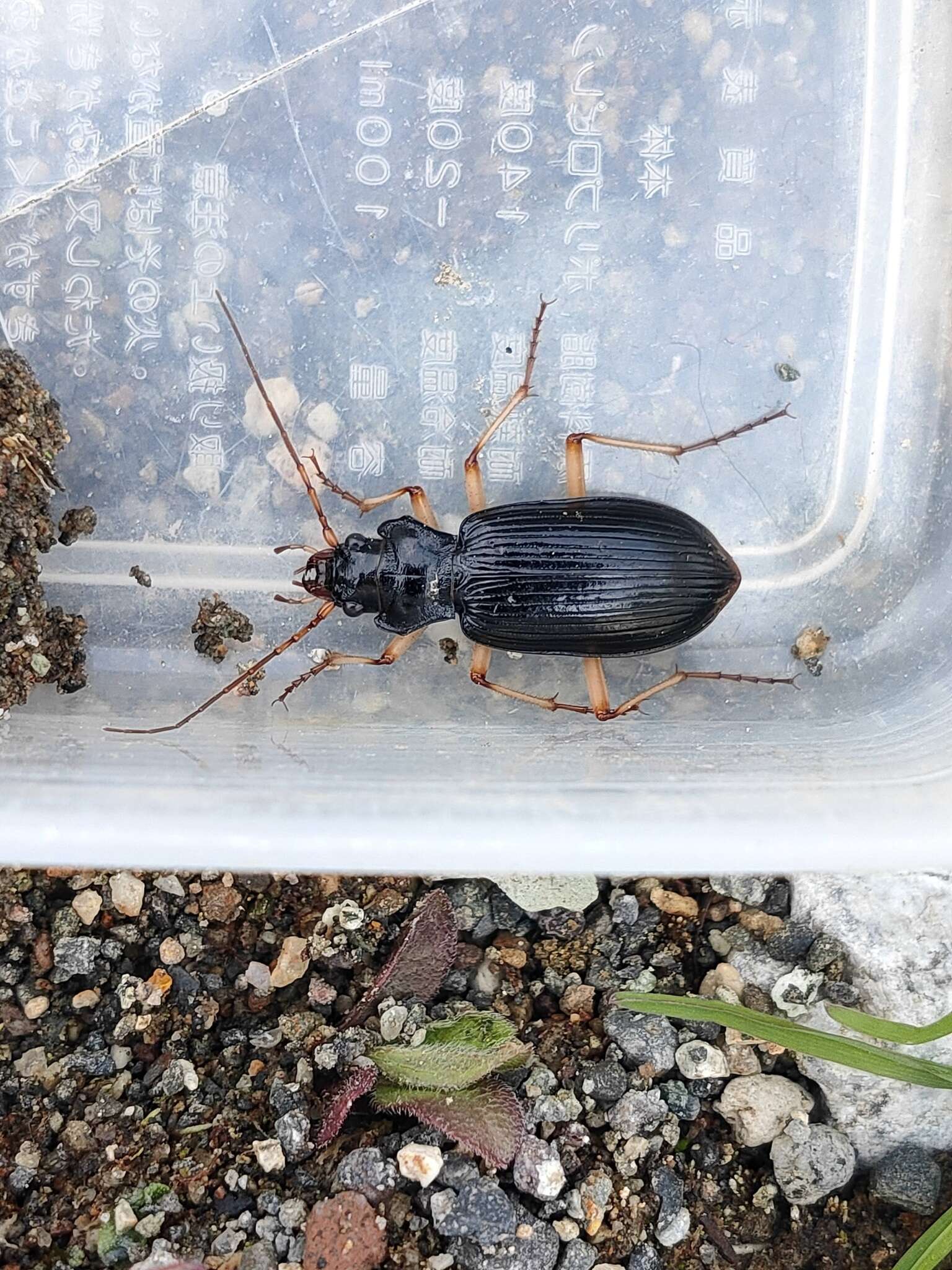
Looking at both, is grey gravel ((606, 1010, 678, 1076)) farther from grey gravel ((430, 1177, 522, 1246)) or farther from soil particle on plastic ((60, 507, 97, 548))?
soil particle on plastic ((60, 507, 97, 548))

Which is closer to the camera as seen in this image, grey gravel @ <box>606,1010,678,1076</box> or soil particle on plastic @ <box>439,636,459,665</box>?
grey gravel @ <box>606,1010,678,1076</box>

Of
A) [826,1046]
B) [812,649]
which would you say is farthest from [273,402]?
[826,1046]

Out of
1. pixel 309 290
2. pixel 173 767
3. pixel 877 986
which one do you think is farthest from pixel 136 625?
pixel 877 986

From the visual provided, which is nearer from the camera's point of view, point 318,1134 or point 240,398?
point 318,1134

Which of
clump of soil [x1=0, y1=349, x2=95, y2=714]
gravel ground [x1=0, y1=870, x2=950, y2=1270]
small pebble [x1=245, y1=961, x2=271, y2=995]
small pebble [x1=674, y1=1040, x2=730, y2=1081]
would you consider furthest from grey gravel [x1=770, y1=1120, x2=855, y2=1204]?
clump of soil [x1=0, y1=349, x2=95, y2=714]

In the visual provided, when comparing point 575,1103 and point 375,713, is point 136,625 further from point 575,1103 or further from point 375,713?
point 575,1103

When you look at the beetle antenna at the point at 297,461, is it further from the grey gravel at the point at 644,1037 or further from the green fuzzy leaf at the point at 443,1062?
the grey gravel at the point at 644,1037
